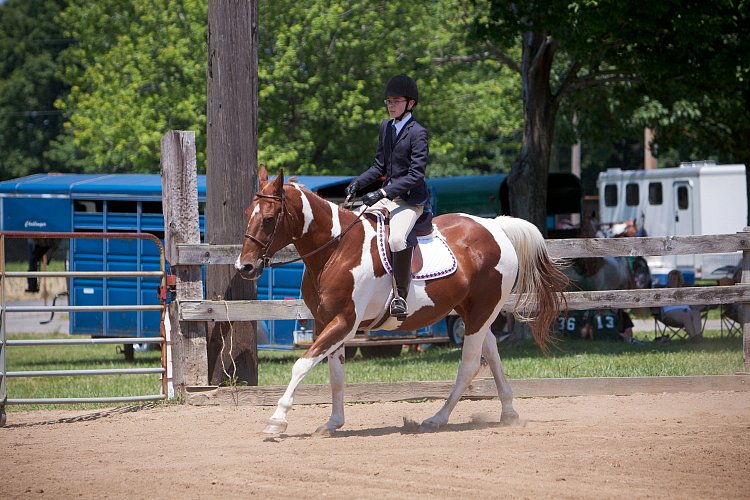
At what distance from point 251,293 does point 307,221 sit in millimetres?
2345

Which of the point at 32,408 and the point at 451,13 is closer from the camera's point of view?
the point at 32,408

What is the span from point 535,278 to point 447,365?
4.68 m

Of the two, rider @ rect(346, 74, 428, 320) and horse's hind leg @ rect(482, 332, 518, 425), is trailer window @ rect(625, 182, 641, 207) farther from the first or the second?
rider @ rect(346, 74, 428, 320)

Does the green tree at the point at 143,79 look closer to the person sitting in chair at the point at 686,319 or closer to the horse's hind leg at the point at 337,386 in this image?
the person sitting in chair at the point at 686,319

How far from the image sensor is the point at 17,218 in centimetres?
1822

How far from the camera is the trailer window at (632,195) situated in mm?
28438

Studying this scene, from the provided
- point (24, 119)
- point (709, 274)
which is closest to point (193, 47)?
point (709, 274)

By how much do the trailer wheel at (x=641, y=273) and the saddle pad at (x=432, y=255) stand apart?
14.5 meters

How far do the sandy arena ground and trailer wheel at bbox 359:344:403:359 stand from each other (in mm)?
6833

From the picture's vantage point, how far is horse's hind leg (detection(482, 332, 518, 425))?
8672 millimetres

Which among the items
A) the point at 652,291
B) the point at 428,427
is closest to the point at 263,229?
the point at 428,427

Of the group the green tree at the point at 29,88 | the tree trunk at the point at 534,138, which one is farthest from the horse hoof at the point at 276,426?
the green tree at the point at 29,88

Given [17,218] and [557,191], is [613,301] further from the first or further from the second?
[17,218]

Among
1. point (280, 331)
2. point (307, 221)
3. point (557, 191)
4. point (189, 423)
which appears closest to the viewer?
point (307, 221)
